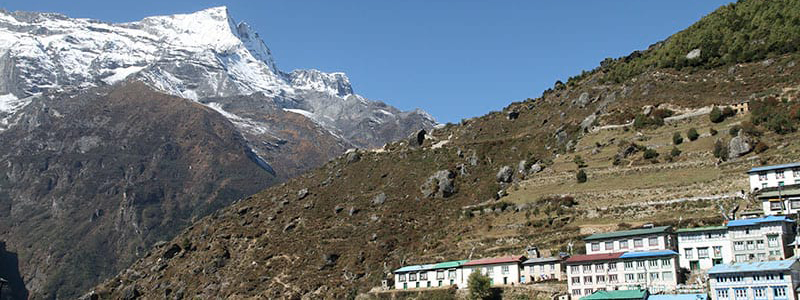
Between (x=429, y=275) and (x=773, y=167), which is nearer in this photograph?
(x=773, y=167)

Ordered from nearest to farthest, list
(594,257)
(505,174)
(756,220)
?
(756,220)
(594,257)
(505,174)

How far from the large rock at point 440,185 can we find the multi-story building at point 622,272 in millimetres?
43370

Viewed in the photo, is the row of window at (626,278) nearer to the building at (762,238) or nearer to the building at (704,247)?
the building at (704,247)

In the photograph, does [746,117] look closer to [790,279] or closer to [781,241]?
[781,241]

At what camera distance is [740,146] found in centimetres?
9706

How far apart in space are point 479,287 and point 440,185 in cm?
4171

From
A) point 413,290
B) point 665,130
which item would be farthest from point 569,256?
point 665,130

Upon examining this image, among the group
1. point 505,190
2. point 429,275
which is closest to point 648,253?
point 429,275

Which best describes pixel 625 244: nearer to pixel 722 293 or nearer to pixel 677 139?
pixel 722 293

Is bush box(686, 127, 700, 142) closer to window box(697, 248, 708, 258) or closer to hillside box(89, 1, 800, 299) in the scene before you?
hillside box(89, 1, 800, 299)

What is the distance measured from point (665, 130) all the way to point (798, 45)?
2791 centimetres

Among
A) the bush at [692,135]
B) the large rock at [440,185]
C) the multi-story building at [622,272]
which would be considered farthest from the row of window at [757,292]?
the large rock at [440,185]

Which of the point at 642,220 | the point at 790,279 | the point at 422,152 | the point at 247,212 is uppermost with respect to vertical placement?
the point at 422,152

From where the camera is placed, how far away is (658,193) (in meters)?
94.9
